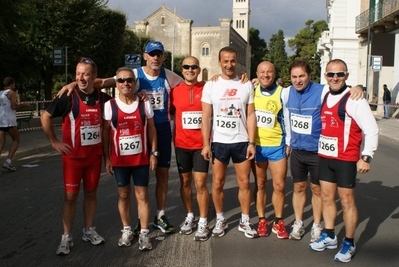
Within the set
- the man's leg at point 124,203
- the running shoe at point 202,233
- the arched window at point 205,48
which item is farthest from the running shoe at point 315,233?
the arched window at point 205,48

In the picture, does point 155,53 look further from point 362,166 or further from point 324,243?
point 324,243

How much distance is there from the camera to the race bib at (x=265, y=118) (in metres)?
5.07

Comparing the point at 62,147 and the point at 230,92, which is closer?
the point at 62,147

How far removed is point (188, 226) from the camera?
5.21 m

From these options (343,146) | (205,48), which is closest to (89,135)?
(343,146)

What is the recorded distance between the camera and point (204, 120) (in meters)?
4.96

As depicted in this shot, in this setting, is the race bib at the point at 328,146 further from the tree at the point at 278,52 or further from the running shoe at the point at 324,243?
the tree at the point at 278,52

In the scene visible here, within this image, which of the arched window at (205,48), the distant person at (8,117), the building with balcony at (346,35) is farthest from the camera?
the arched window at (205,48)

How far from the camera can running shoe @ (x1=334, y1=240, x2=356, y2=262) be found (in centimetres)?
434

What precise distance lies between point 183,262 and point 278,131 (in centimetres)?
196

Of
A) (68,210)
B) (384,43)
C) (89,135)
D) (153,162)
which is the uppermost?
(384,43)

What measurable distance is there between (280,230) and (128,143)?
2104 millimetres

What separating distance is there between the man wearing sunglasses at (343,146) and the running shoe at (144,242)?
1.83 meters

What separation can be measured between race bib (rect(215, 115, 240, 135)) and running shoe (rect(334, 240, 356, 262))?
1726mm
